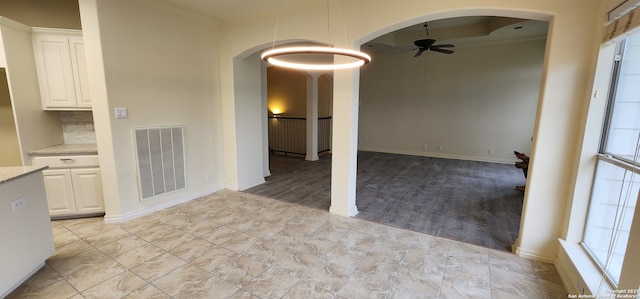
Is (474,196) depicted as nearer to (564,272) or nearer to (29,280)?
(564,272)

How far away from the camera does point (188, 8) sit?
3.68 m

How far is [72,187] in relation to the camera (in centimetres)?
321

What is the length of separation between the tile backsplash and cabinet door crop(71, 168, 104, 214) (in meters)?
0.72

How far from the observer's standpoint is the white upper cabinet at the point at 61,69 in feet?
10.4

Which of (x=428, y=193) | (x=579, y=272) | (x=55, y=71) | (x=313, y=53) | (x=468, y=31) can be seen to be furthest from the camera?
(x=468, y=31)

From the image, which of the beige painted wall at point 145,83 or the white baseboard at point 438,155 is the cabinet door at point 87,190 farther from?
the white baseboard at point 438,155

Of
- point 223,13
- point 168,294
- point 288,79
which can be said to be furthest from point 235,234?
point 288,79

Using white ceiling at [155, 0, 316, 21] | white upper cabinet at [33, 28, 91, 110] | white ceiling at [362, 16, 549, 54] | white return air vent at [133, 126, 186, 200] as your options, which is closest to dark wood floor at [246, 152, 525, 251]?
white return air vent at [133, 126, 186, 200]

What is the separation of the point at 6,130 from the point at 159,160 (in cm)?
199

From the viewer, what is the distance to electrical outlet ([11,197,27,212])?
2047 millimetres

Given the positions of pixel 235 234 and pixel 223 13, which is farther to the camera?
pixel 223 13

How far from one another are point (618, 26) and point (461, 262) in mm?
2200

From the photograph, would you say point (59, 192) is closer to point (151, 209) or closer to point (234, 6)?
point (151, 209)

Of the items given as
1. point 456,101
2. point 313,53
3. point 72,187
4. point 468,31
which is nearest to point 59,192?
point 72,187
